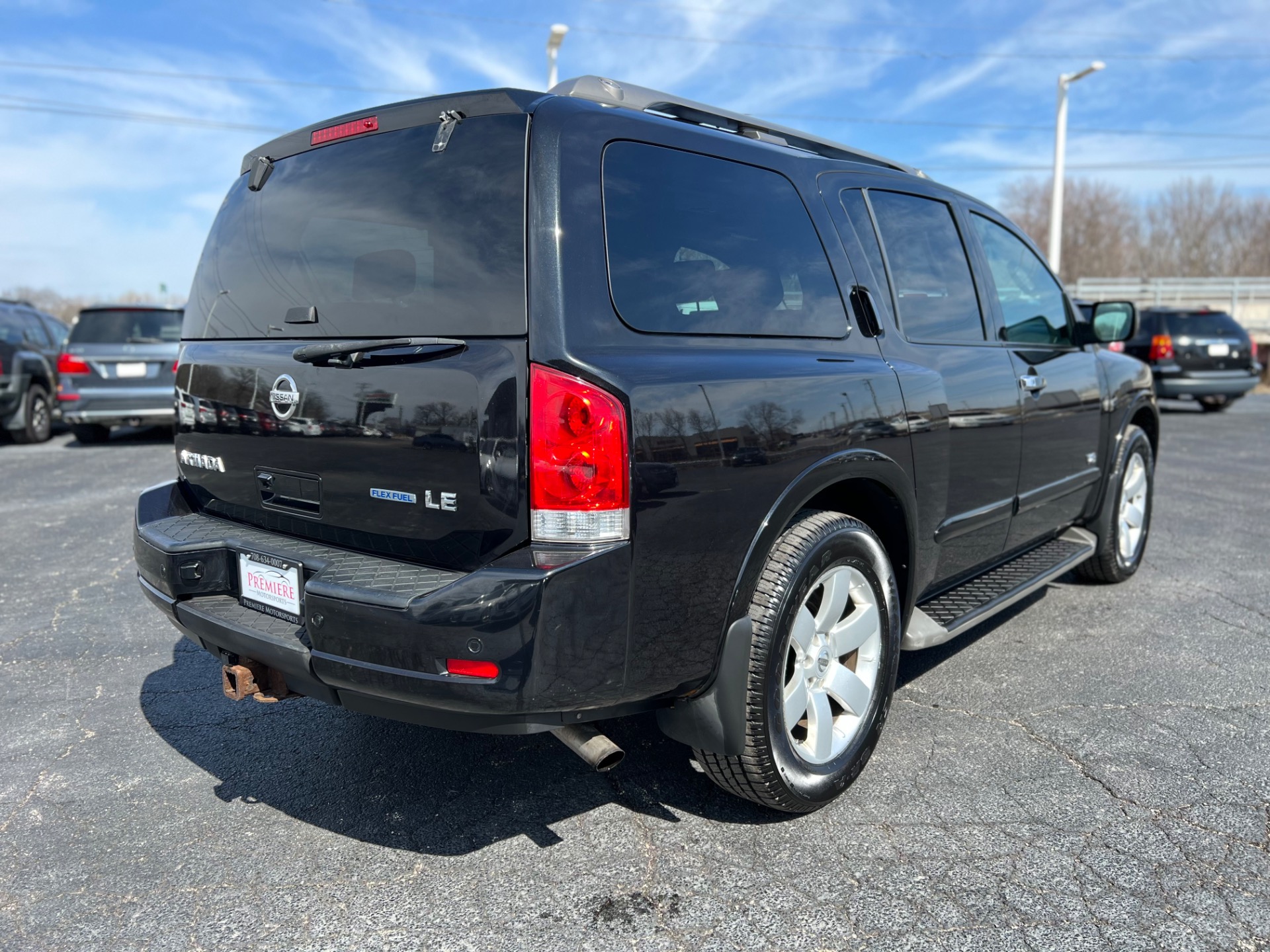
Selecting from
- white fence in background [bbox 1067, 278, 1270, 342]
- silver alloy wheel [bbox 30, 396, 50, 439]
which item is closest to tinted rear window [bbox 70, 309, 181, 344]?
silver alloy wheel [bbox 30, 396, 50, 439]

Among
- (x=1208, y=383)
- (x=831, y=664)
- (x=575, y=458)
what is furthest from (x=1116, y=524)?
(x=1208, y=383)

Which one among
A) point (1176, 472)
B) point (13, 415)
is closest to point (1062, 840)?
point (1176, 472)

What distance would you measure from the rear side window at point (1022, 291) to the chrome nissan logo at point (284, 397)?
9.28 ft

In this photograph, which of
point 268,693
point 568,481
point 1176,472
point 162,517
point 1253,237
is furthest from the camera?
point 1253,237

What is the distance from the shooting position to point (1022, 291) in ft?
14.4

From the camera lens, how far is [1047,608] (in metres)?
4.93

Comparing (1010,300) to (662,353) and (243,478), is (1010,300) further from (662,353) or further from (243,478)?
(243,478)

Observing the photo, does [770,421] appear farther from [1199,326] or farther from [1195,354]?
[1199,326]

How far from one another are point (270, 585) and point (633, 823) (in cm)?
121

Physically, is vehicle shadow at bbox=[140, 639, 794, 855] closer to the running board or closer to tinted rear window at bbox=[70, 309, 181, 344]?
the running board

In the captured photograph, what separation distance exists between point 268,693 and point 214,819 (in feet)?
1.64

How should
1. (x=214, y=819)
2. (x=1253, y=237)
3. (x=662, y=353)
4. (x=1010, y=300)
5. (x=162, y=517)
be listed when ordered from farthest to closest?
(x=1253, y=237), (x=1010, y=300), (x=162, y=517), (x=214, y=819), (x=662, y=353)

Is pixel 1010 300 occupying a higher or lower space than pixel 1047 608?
higher

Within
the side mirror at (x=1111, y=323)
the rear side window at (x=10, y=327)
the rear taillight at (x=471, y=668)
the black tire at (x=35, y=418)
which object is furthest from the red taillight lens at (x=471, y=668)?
the black tire at (x=35, y=418)
